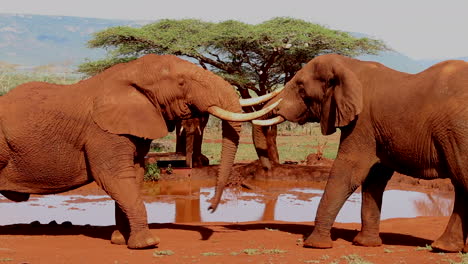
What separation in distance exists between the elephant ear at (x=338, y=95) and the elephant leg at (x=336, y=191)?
534 mm

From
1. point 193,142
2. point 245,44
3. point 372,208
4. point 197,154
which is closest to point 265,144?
point 197,154

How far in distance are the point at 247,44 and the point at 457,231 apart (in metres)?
16.4

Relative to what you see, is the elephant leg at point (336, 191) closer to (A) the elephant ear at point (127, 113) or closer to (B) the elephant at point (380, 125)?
(B) the elephant at point (380, 125)

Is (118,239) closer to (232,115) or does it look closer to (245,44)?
(232,115)

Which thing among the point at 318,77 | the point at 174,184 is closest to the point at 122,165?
the point at 318,77

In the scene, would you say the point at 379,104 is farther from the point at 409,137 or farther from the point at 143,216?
the point at 143,216

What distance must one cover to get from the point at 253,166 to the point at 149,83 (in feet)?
38.9

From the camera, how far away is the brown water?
532 inches

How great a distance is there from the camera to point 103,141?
8.65m

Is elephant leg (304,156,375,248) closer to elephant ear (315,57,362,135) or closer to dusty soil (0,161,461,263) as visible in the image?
dusty soil (0,161,461,263)

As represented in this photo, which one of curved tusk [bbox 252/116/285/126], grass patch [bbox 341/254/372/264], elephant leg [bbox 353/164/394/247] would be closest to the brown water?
elephant leg [bbox 353/164/394/247]

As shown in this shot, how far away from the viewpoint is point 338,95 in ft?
29.2

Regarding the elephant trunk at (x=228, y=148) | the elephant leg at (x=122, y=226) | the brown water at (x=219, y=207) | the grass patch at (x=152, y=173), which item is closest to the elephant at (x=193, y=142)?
the grass patch at (x=152, y=173)

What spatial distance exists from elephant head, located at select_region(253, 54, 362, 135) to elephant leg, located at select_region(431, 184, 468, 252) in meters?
1.60
